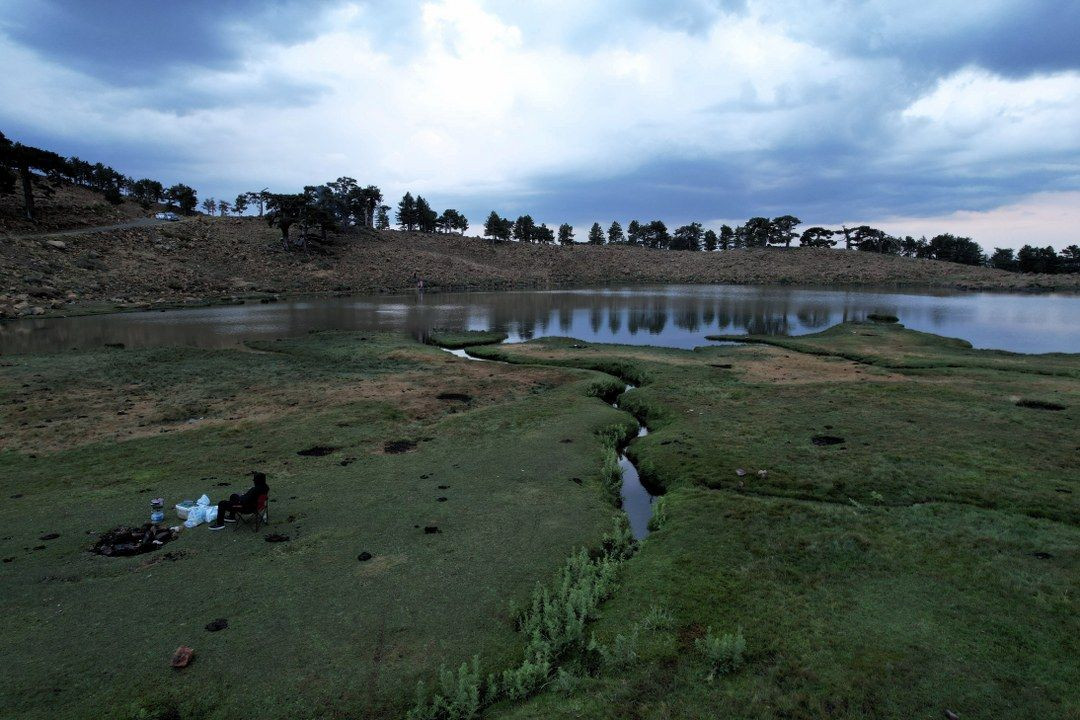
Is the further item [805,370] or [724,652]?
[805,370]

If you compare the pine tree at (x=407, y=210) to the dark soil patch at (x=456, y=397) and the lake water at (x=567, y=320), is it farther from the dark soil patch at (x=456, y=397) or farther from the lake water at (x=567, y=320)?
the dark soil patch at (x=456, y=397)

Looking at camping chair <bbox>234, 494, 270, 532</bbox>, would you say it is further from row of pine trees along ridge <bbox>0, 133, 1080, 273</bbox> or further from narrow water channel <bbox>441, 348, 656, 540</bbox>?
row of pine trees along ridge <bbox>0, 133, 1080, 273</bbox>

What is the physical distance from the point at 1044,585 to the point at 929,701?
186 inches

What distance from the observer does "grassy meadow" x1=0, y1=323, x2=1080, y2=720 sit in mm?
7785

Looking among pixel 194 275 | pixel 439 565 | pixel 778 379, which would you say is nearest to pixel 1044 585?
pixel 439 565

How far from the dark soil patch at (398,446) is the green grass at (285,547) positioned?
47 centimetres

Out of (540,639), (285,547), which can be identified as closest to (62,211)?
(285,547)

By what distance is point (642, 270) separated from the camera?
17612 centimetres

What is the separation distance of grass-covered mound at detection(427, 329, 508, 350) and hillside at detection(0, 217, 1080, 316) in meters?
47.9

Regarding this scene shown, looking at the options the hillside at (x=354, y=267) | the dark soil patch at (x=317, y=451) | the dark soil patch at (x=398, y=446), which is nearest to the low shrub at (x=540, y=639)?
the dark soil patch at (x=398, y=446)

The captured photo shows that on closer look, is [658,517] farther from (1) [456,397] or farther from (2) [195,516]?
→ (1) [456,397]

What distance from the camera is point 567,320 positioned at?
6588 cm

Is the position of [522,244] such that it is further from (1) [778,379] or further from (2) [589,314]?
A: (1) [778,379]

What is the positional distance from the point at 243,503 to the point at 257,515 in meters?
0.43
